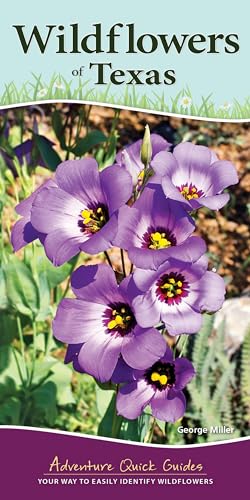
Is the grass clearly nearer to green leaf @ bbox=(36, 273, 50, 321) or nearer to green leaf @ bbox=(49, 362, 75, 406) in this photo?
green leaf @ bbox=(36, 273, 50, 321)

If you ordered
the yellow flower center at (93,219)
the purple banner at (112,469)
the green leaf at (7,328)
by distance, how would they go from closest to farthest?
1. the yellow flower center at (93,219)
2. the purple banner at (112,469)
3. the green leaf at (7,328)

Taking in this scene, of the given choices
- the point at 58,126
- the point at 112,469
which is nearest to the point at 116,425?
the point at 112,469

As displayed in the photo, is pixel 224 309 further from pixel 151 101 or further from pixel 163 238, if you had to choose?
pixel 163 238

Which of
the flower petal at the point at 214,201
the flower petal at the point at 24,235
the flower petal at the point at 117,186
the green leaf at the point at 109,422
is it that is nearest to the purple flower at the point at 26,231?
the flower petal at the point at 24,235

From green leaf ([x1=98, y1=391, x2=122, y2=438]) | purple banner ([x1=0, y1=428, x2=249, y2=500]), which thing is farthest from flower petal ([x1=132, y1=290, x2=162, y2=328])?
purple banner ([x1=0, y1=428, x2=249, y2=500])

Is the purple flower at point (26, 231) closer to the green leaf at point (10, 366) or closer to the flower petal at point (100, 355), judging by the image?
the flower petal at point (100, 355)

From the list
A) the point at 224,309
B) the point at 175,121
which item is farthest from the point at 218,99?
the point at 224,309

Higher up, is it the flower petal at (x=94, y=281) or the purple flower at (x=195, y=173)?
the purple flower at (x=195, y=173)
